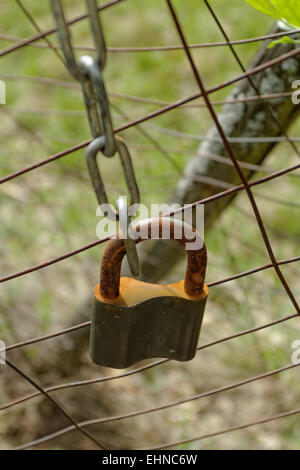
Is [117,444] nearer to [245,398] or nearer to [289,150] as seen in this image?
[245,398]

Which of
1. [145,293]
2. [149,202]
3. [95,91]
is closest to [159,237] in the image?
[145,293]

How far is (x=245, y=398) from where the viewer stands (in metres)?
1.84

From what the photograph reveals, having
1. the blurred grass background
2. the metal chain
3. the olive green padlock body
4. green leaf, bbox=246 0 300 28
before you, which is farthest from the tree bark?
the metal chain

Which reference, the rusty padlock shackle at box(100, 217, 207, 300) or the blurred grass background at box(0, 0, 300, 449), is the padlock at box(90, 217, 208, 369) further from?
the blurred grass background at box(0, 0, 300, 449)

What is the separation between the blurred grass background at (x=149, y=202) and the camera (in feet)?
5.91

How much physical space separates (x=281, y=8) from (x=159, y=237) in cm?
31

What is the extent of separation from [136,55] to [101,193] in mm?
2796

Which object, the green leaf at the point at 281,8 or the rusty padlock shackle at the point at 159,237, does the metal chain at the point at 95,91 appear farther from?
the green leaf at the point at 281,8

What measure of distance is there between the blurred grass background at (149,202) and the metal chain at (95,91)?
794 mm

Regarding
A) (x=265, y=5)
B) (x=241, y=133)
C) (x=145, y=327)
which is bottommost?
(x=145, y=327)

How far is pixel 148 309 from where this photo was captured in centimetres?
73

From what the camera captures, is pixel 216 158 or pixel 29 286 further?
pixel 29 286

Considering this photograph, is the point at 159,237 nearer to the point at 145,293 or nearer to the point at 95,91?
the point at 145,293
